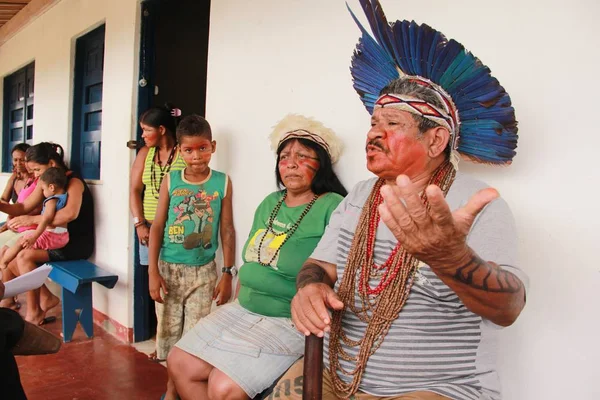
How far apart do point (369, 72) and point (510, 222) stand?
772 mm

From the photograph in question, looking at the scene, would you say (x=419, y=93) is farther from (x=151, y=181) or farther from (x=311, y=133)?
(x=151, y=181)

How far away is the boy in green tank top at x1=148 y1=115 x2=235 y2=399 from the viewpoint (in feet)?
8.63

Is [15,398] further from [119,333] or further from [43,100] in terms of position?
[43,100]

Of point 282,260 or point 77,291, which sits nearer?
point 282,260

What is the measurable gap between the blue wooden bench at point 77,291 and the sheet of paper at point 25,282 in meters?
1.56

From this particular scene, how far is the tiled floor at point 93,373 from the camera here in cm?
285

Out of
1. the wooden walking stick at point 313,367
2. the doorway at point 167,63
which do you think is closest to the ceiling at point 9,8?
the doorway at point 167,63

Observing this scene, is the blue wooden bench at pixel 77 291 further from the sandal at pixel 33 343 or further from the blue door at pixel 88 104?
the sandal at pixel 33 343

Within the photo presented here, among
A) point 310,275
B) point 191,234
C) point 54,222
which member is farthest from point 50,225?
point 310,275

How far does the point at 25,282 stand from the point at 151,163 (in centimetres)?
131

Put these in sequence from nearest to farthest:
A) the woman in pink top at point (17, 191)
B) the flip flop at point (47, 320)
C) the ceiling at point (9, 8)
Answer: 1. the flip flop at point (47, 320)
2. the woman in pink top at point (17, 191)
3. the ceiling at point (9, 8)

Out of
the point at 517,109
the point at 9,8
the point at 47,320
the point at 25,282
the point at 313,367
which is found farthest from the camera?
the point at 9,8

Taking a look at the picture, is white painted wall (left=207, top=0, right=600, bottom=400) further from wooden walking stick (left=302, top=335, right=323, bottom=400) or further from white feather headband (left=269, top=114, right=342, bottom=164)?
wooden walking stick (left=302, top=335, right=323, bottom=400)

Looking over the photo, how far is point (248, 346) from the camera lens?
6.08 ft
